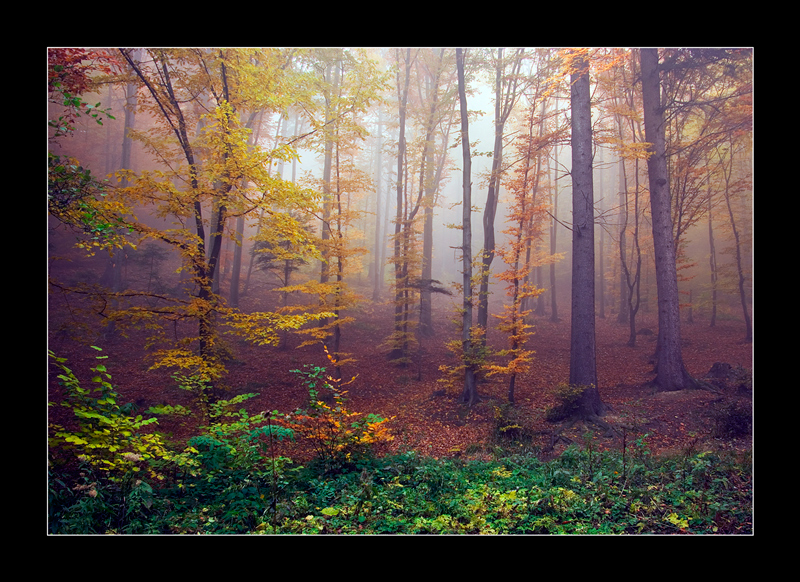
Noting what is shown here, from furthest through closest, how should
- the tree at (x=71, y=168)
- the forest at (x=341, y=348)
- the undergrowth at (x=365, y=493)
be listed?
the tree at (x=71, y=168)
the forest at (x=341, y=348)
the undergrowth at (x=365, y=493)

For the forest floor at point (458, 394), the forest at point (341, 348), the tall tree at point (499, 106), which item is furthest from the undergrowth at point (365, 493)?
the tall tree at point (499, 106)

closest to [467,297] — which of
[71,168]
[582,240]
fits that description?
[582,240]

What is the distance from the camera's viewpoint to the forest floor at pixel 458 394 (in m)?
5.19

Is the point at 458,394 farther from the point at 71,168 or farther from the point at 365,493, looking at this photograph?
the point at 71,168

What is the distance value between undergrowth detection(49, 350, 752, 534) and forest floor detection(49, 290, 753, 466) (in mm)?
791

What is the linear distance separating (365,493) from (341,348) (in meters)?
6.90

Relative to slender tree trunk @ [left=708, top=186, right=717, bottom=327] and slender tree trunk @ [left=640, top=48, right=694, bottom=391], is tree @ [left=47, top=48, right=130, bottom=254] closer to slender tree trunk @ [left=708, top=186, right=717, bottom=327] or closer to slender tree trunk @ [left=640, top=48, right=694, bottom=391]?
slender tree trunk @ [left=640, top=48, right=694, bottom=391]

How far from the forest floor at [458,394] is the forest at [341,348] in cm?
6

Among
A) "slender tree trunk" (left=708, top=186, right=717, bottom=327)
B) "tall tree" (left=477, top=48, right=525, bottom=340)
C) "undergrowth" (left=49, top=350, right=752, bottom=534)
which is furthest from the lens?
"slender tree trunk" (left=708, top=186, right=717, bottom=327)

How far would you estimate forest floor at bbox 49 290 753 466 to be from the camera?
519 centimetres

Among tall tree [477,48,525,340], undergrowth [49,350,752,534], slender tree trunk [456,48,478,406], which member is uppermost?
tall tree [477,48,525,340]

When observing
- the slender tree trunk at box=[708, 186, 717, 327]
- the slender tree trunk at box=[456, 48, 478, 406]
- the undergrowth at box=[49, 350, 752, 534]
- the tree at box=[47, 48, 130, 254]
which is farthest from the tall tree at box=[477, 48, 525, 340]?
the tree at box=[47, 48, 130, 254]

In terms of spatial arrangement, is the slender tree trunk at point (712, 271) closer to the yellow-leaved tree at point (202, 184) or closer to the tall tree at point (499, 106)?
the tall tree at point (499, 106)

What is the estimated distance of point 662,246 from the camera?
23.6 feet
